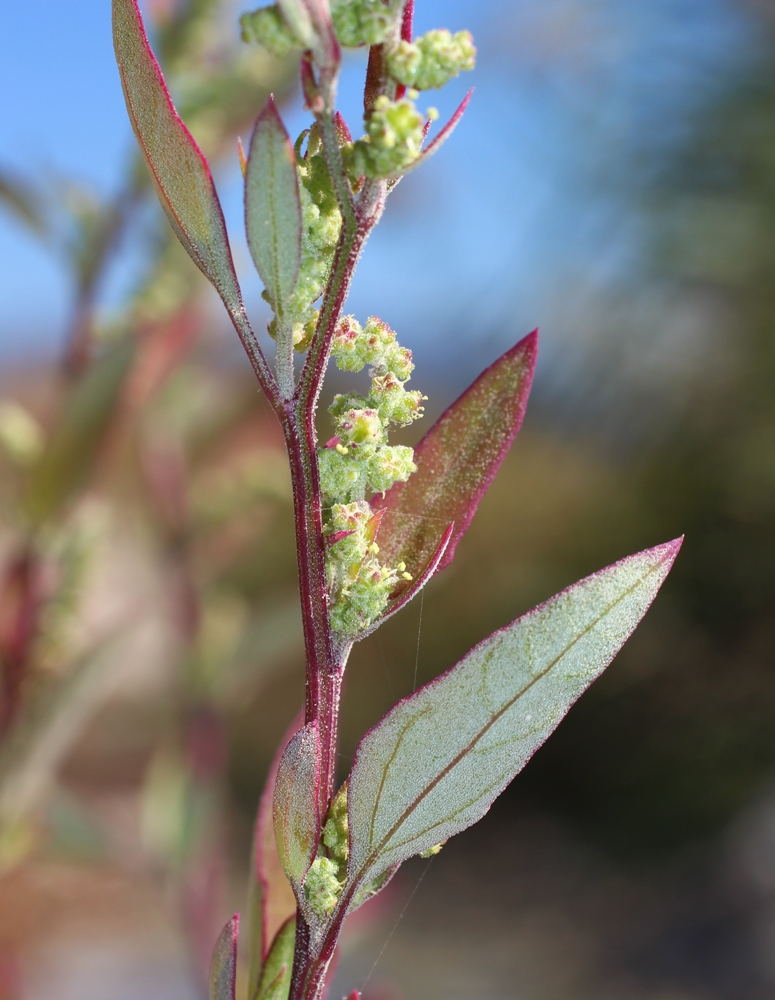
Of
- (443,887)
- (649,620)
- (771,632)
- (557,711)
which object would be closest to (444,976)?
(443,887)

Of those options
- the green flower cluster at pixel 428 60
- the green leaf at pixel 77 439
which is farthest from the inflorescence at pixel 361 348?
the green leaf at pixel 77 439

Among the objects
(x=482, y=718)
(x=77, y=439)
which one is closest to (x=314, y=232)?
(x=482, y=718)

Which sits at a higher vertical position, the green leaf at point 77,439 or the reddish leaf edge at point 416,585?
the reddish leaf edge at point 416,585

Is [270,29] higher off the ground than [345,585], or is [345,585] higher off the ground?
Result: [270,29]

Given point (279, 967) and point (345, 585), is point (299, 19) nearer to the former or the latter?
point (345, 585)

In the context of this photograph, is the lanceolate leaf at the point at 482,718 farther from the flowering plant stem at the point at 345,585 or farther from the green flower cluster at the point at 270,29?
the green flower cluster at the point at 270,29

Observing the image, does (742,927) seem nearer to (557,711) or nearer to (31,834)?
(31,834)

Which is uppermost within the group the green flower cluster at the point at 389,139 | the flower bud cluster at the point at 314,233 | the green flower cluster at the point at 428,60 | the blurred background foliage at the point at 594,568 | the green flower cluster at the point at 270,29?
the green flower cluster at the point at 270,29
